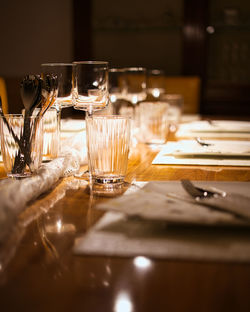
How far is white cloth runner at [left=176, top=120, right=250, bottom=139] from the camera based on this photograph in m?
1.53

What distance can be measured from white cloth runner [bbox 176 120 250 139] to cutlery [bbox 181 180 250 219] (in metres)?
0.84

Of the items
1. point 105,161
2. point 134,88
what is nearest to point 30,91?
point 105,161

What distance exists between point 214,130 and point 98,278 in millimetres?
1272

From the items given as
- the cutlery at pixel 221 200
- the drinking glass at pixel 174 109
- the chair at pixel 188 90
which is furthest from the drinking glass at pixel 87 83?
the chair at pixel 188 90

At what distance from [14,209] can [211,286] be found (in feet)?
0.86

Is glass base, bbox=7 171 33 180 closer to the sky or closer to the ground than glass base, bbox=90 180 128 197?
closer to the sky

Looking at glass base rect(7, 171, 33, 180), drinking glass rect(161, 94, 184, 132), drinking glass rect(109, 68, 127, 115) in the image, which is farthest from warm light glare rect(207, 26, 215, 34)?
glass base rect(7, 171, 33, 180)

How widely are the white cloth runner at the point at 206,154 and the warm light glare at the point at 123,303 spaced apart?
65 cm

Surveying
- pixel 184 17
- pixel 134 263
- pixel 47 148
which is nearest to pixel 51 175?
pixel 47 148

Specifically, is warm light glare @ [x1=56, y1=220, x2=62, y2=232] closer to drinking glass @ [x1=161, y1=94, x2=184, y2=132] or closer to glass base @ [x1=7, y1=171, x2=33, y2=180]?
glass base @ [x1=7, y1=171, x2=33, y2=180]

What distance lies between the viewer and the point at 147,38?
13.1 ft

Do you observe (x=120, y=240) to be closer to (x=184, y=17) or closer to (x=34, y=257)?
(x=34, y=257)

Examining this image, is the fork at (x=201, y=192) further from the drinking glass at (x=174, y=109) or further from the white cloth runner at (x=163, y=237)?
the drinking glass at (x=174, y=109)

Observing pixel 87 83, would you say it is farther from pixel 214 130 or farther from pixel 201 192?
pixel 214 130
